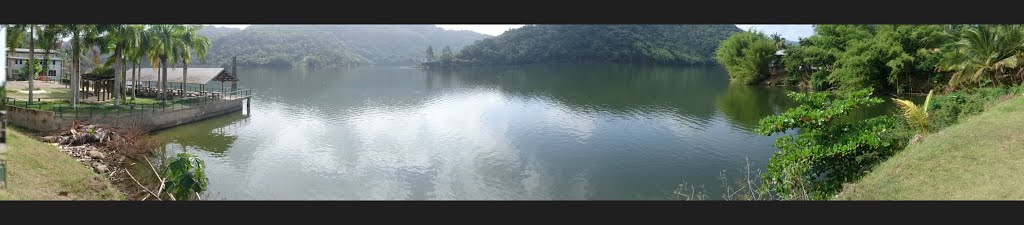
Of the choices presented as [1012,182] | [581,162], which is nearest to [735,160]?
[581,162]

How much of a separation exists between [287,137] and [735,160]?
43.8 ft

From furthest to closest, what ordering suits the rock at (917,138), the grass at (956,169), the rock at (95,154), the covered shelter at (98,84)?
1. the covered shelter at (98,84)
2. the rock at (95,154)
3. the rock at (917,138)
4. the grass at (956,169)

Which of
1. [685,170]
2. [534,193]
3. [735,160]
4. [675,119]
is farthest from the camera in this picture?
[675,119]

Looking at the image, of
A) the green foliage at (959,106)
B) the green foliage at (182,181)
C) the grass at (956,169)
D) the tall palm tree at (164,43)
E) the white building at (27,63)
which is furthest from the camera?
the white building at (27,63)

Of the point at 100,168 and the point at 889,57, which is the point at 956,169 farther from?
the point at 889,57

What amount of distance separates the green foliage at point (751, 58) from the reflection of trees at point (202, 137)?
120 ft

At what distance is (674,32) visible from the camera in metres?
91.2

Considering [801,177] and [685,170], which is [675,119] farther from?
[801,177]

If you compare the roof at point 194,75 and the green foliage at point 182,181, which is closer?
the green foliage at point 182,181

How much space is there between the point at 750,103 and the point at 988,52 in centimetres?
1033

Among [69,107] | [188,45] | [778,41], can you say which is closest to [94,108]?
[69,107]

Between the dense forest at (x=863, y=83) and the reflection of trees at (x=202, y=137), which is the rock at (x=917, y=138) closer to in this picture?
the dense forest at (x=863, y=83)

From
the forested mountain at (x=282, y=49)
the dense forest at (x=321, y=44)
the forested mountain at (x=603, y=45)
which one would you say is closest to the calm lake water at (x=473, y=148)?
the forested mountain at (x=282, y=49)

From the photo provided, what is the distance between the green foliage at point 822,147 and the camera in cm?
1186
